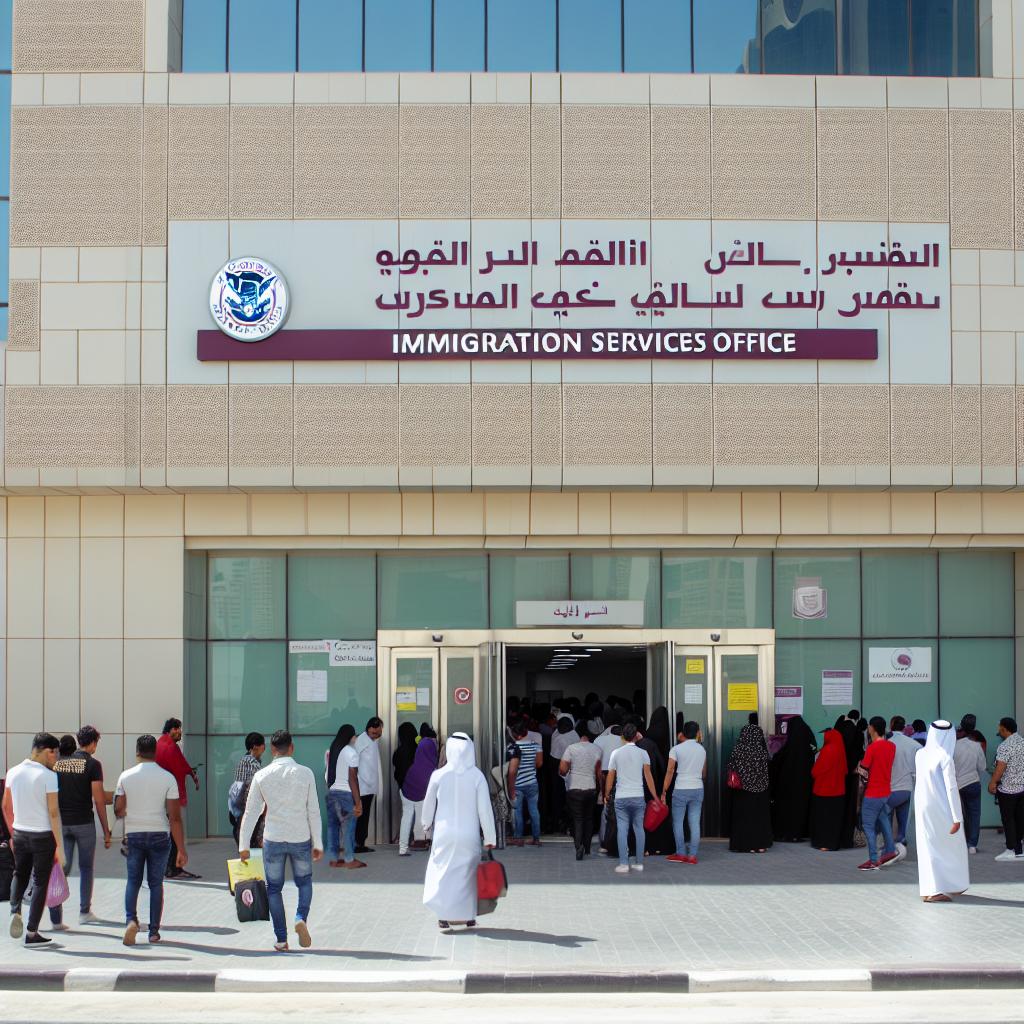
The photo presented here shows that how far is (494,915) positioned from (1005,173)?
11.8 m

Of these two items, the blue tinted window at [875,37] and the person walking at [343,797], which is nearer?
the person walking at [343,797]

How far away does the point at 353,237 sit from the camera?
18.7m

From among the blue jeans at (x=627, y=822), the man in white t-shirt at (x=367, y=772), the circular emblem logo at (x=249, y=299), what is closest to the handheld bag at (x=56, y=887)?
the man in white t-shirt at (x=367, y=772)

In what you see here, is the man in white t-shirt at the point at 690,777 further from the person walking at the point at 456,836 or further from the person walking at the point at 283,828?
the person walking at the point at 283,828

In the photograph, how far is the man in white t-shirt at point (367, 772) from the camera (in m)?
17.7

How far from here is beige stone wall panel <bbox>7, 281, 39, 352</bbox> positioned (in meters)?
18.6

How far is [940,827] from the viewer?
553 inches

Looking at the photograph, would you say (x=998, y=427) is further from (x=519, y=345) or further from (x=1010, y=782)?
(x=519, y=345)

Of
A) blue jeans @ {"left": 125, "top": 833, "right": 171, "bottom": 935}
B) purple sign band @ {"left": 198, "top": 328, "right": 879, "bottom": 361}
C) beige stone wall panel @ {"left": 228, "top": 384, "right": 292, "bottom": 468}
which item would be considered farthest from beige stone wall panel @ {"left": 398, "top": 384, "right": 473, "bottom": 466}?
blue jeans @ {"left": 125, "top": 833, "right": 171, "bottom": 935}

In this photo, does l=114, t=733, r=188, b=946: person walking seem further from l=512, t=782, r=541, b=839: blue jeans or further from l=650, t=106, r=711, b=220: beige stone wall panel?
l=650, t=106, r=711, b=220: beige stone wall panel

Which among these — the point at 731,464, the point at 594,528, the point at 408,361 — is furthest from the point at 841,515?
the point at 408,361

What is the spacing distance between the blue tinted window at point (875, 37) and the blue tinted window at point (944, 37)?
0.14m

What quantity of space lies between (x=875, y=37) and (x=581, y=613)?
28.3ft

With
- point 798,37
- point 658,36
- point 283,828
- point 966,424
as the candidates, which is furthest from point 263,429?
point 966,424
